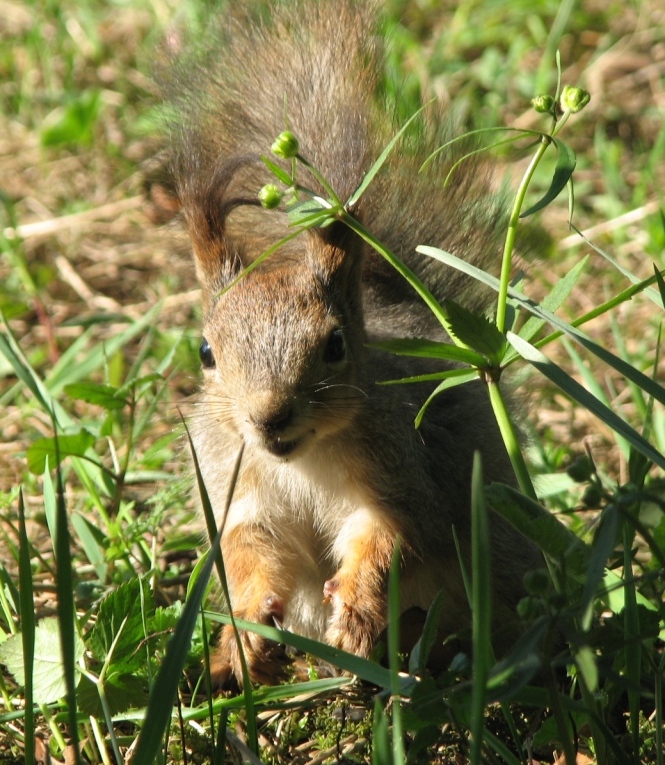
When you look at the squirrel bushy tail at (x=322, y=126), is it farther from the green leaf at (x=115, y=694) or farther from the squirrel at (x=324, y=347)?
the green leaf at (x=115, y=694)

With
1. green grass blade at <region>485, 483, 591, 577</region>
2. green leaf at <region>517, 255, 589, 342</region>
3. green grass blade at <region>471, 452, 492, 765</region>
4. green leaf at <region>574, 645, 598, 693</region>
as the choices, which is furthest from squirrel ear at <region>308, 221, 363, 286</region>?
green leaf at <region>574, 645, 598, 693</region>

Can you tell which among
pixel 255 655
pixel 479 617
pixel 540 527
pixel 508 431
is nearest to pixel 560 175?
pixel 508 431

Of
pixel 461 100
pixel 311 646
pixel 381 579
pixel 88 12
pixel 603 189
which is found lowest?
pixel 311 646

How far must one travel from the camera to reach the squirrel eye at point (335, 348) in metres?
1.99

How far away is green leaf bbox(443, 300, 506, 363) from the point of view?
1408mm

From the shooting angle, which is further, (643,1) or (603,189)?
(643,1)

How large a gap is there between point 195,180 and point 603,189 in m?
2.26

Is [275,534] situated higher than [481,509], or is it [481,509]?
[275,534]

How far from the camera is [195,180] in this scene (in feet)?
6.87

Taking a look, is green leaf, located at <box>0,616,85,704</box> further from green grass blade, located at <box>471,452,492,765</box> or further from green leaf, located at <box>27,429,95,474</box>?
green grass blade, located at <box>471,452,492,765</box>

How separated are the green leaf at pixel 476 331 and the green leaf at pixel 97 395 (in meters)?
1.19

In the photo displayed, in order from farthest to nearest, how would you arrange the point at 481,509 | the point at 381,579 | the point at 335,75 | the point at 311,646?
the point at 335,75, the point at 381,579, the point at 311,646, the point at 481,509

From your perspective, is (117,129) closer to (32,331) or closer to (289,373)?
(32,331)

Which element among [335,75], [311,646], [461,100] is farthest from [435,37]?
[311,646]
